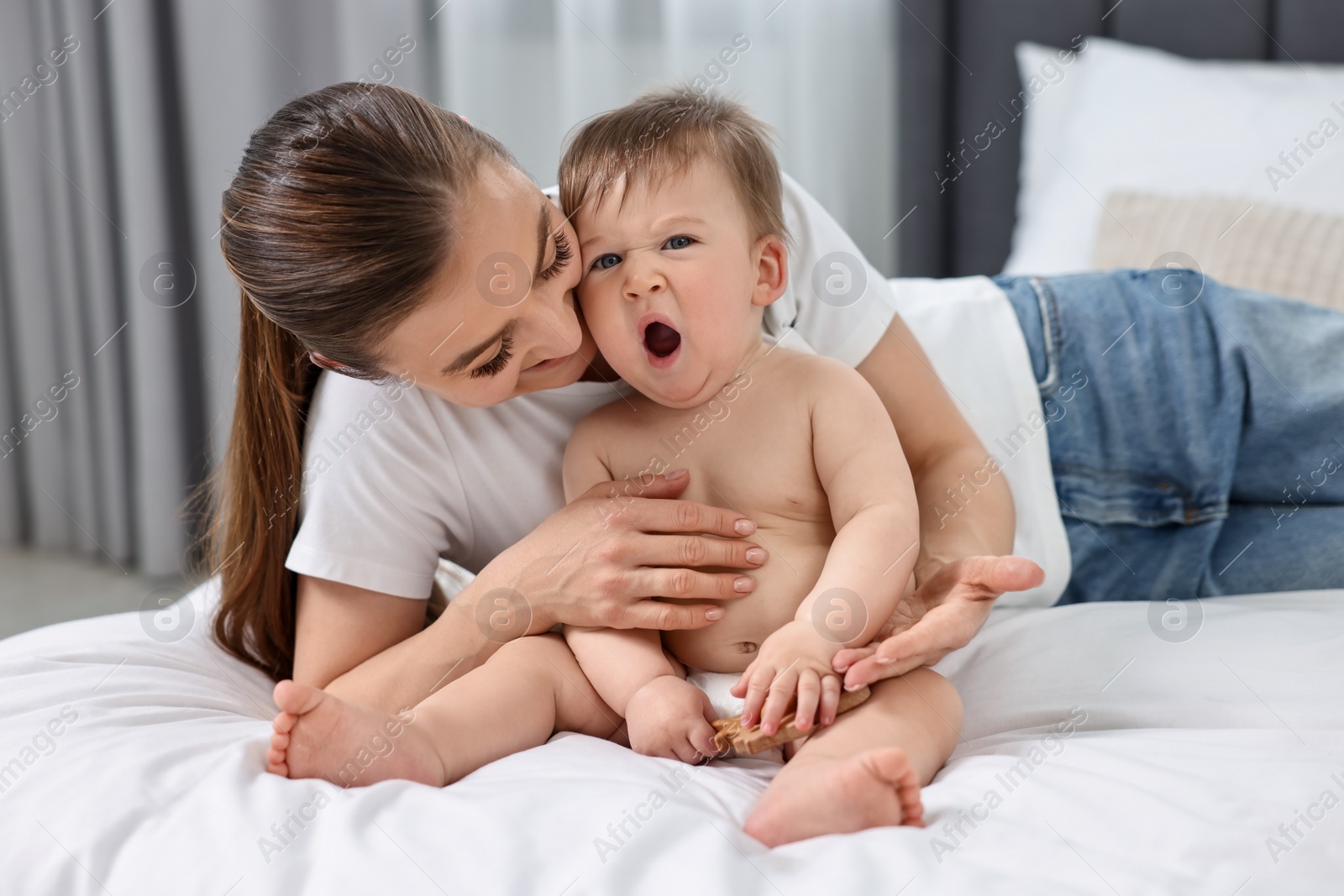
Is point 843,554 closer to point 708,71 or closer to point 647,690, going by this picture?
point 647,690

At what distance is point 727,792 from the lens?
0.74m

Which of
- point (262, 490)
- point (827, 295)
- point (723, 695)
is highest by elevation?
point (827, 295)

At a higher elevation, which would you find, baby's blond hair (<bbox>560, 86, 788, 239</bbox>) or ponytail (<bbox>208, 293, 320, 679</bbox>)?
baby's blond hair (<bbox>560, 86, 788, 239</bbox>)

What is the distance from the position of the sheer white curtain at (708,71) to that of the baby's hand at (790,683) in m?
1.64

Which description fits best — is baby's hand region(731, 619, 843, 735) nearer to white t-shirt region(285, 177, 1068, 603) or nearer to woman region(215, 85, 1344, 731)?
woman region(215, 85, 1344, 731)

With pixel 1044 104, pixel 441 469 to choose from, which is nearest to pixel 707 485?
pixel 441 469

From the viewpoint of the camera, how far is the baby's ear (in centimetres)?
96

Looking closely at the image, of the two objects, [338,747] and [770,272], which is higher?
[770,272]

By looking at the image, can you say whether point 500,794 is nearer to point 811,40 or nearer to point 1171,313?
point 1171,313

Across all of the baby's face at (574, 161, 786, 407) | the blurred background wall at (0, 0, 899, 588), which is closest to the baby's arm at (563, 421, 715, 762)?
the baby's face at (574, 161, 786, 407)

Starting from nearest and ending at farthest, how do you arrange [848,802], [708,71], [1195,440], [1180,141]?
[848,802], [1195,440], [1180,141], [708,71]

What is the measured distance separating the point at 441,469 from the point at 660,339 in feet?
0.93

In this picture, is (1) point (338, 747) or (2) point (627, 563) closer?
(1) point (338, 747)

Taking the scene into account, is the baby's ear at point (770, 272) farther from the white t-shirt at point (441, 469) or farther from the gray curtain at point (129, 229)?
the gray curtain at point (129, 229)
